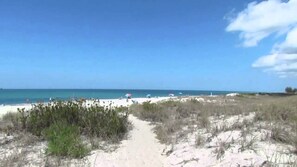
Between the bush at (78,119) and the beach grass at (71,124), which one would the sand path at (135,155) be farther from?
the bush at (78,119)

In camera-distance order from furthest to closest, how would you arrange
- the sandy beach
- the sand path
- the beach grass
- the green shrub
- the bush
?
the bush, the beach grass, the green shrub, the sand path, the sandy beach

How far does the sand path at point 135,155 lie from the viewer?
23.3ft

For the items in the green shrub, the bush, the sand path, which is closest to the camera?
the sand path

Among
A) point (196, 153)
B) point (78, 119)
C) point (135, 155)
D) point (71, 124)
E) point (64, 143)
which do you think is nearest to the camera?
point (196, 153)

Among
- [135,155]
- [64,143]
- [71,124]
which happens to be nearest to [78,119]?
[71,124]

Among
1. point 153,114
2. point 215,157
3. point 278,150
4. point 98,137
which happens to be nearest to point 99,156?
point 98,137

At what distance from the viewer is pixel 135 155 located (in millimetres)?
7719

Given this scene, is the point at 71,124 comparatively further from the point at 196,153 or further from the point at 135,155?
the point at 196,153

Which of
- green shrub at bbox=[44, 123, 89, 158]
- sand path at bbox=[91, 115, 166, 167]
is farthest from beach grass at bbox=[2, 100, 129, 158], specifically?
sand path at bbox=[91, 115, 166, 167]

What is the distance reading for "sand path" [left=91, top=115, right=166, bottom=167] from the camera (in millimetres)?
7098

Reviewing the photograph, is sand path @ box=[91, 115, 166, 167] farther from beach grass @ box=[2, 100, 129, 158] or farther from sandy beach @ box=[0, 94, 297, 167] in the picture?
beach grass @ box=[2, 100, 129, 158]

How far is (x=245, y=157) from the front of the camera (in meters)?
6.21

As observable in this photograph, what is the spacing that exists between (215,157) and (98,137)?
11.8 feet

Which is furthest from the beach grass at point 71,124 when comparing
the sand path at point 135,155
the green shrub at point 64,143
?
the sand path at point 135,155
